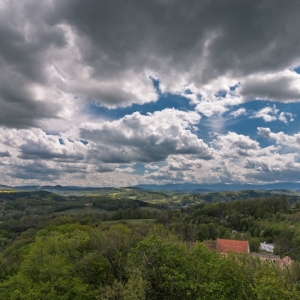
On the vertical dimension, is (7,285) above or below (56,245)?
below

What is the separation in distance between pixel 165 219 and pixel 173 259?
→ 131 metres

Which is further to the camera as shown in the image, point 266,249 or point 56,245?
point 266,249

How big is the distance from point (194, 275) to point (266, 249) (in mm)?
105171

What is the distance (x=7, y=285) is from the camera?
120 ft

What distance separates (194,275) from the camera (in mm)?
30516

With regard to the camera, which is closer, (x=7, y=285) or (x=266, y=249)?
(x=7, y=285)

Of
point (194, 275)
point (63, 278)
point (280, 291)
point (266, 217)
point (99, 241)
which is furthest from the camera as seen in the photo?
point (266, 217)

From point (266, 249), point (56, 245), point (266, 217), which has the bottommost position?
point (266, 249)

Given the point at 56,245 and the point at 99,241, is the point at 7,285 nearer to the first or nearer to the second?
the point at 56,245

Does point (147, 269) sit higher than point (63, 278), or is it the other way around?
point (147, 269)

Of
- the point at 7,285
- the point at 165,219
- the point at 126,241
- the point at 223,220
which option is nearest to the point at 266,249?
the point at 223,220

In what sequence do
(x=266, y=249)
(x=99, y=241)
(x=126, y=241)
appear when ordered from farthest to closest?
1. (x=266, y=249)
2. (x=126, y=241)
3. (x=99, y=241)

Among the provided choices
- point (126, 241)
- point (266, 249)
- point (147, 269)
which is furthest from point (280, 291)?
point (266, 249)

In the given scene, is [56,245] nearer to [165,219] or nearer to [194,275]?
[194,275]
